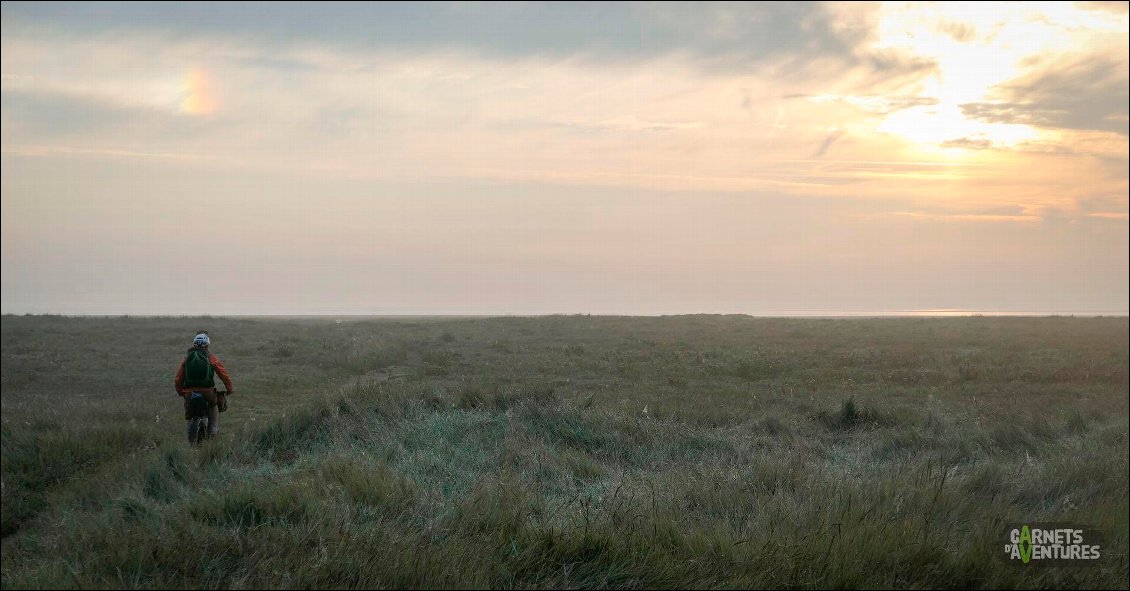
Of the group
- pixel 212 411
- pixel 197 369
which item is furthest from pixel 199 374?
pixel 212 411

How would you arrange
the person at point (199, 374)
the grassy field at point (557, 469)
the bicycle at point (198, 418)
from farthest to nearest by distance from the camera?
the bicycle at point (198, 418), the person at point (199, 374), the grassy field at point (557, 469)

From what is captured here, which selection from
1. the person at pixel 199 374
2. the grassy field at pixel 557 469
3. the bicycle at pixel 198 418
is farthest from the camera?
the bicycle at pixel 198 418

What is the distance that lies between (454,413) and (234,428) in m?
4.21

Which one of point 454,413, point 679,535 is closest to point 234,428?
point 454,413

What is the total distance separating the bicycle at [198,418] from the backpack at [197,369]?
0.61ft

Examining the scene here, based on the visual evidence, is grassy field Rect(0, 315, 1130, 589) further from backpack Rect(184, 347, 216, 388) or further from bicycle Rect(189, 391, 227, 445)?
backpack Rect(184, 347, 216, 388)

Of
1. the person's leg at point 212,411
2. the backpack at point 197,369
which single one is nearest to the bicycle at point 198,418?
the person's leg at point 212,411

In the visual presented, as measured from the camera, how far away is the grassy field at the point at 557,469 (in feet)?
14.3

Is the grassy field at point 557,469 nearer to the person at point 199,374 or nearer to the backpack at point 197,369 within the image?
the person at point 199,374

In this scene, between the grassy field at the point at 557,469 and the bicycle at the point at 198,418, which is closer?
the grassy field at the point at 557,469

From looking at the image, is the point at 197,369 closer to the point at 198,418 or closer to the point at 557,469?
the point at 198,418

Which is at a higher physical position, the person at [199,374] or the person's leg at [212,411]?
the person at [199,374]

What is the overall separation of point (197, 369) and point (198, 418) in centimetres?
87

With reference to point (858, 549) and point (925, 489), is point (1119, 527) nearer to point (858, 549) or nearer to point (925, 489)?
point (925, 489)
